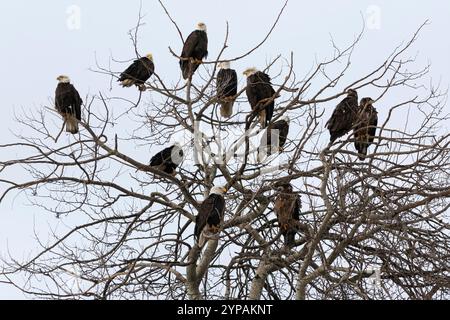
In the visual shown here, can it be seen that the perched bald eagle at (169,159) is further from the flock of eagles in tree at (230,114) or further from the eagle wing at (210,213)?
the eagle wing at (210,213)

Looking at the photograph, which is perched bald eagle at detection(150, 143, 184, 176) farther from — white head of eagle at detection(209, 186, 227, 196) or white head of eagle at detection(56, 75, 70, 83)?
white head of eagle at detection(56, 75, 70, 83)

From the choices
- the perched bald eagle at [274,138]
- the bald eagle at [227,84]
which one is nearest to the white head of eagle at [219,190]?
the perched bald eagle at [274,138]

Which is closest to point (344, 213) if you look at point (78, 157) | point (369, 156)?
point (369, 156)

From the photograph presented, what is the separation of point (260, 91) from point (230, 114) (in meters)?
0.87

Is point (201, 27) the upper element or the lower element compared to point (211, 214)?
upper

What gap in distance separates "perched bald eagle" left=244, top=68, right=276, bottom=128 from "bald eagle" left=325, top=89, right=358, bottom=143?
2.45 ft

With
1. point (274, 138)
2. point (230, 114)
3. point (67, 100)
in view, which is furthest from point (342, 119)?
point (67, 100)

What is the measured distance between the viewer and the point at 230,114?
38.4ft

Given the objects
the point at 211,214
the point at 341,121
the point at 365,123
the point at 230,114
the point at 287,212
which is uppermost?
the point at 230,114

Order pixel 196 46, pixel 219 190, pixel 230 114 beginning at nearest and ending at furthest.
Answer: pixel 219 190, pixel 230 114, pixel 196 46

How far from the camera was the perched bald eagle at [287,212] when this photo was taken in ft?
32.2

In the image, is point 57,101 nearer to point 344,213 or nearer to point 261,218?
point 261,218

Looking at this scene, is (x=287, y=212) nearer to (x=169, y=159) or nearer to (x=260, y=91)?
(x=260, y=91)
